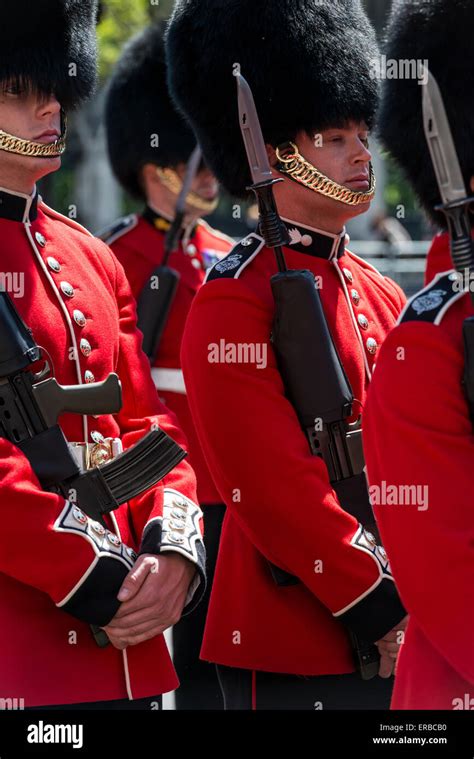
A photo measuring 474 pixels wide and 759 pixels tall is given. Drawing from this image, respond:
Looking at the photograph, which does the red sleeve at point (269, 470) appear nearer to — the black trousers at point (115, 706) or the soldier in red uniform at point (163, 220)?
the black trousers at point (115, 706)

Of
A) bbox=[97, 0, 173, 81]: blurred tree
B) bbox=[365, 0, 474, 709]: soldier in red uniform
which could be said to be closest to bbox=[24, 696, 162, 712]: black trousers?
bbox=[365, 0, 474, 709]: soldier in red uniform

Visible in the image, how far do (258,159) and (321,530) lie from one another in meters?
0.81

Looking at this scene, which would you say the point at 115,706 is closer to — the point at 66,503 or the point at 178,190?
the point at 66,503

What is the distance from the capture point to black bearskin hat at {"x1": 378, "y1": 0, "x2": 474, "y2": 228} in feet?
8.29

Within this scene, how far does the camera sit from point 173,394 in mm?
4996

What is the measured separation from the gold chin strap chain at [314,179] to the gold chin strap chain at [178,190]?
2.45m

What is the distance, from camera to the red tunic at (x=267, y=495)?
9.87 ft

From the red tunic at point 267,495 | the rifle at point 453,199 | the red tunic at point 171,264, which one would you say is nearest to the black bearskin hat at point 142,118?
the red tunic at point 171,264

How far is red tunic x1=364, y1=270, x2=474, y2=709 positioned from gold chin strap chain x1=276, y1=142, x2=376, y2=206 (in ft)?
3.34

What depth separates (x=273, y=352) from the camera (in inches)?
123

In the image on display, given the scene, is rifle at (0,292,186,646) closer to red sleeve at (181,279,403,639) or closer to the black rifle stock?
red sleeve at (181,279,403,639)

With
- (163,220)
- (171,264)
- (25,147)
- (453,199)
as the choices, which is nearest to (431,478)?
(453,199)

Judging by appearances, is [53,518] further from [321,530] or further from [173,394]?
[173,394]

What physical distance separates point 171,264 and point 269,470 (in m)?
2.67
